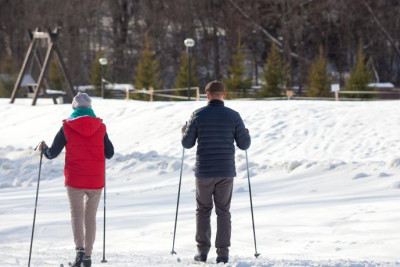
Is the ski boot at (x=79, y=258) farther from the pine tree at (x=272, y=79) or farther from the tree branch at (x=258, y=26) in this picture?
the tree branch at (x=258, y=26)

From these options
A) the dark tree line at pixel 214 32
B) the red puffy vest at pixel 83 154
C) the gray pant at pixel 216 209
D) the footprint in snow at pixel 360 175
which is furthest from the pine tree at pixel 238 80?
the red puffy vest at pixel 83 154

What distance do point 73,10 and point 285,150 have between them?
35.4 metres

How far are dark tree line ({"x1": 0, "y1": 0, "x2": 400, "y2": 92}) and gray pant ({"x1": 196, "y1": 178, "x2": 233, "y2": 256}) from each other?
36.9 metres

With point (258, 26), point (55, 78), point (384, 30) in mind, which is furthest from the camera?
point (258, 26)

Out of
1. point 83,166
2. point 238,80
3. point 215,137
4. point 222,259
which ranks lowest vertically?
point 238,80

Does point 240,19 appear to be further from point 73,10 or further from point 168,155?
point 168,155

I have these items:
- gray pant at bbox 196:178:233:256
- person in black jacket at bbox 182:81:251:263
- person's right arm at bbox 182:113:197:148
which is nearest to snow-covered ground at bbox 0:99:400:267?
gray pant at bbox 196:178:233:256

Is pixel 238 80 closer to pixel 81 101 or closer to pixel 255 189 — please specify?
pixel 255 189

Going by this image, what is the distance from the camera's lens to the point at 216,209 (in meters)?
6.64

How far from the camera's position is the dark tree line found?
148ft

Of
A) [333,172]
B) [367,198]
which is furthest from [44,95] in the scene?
[367,198]

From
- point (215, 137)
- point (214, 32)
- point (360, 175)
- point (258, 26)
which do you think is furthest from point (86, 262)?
point (214, 32)

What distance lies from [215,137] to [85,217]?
3.91 feet

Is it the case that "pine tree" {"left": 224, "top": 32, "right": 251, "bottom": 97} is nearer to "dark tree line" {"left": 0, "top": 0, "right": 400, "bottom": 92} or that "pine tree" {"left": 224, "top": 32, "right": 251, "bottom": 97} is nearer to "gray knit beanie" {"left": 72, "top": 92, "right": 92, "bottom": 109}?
"dark tree line" {"left": 0, "top": 0, "right": 400, "bottom": 92}
